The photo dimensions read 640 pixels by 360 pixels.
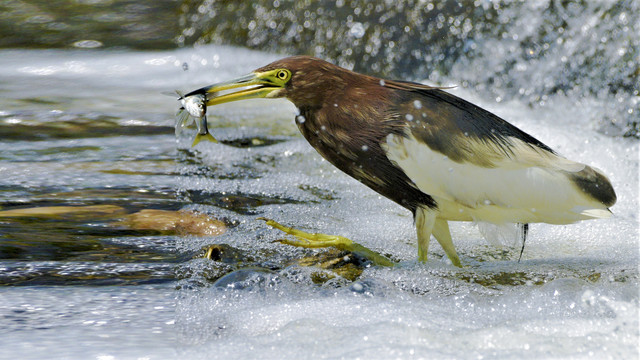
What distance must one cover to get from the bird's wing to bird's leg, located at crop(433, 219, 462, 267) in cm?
21

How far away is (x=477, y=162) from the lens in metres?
2.70

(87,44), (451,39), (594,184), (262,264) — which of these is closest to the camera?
(594,184)

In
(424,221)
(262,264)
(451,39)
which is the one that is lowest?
(262,264)

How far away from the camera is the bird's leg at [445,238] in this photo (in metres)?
2.93

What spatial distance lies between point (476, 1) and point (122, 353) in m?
4.56

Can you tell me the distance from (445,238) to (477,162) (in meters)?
0.38

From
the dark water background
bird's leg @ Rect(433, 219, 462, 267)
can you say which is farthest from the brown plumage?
the dark water background

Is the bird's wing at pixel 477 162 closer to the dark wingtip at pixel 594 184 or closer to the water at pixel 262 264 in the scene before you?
the dark wingtip at pixel 594 184

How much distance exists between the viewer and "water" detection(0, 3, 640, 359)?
7.51 ft

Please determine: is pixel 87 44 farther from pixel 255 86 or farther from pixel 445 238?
pixel 445 238

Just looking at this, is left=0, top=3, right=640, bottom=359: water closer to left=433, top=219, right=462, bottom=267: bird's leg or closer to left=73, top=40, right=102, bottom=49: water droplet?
left=433, top=219, right=462, bottom=267: bird's leg

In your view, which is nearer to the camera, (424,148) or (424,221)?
(424,148)

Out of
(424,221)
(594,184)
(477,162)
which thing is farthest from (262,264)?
(594,184)

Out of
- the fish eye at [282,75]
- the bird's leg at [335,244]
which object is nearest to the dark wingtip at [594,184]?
the bird's leg at [335,244]
